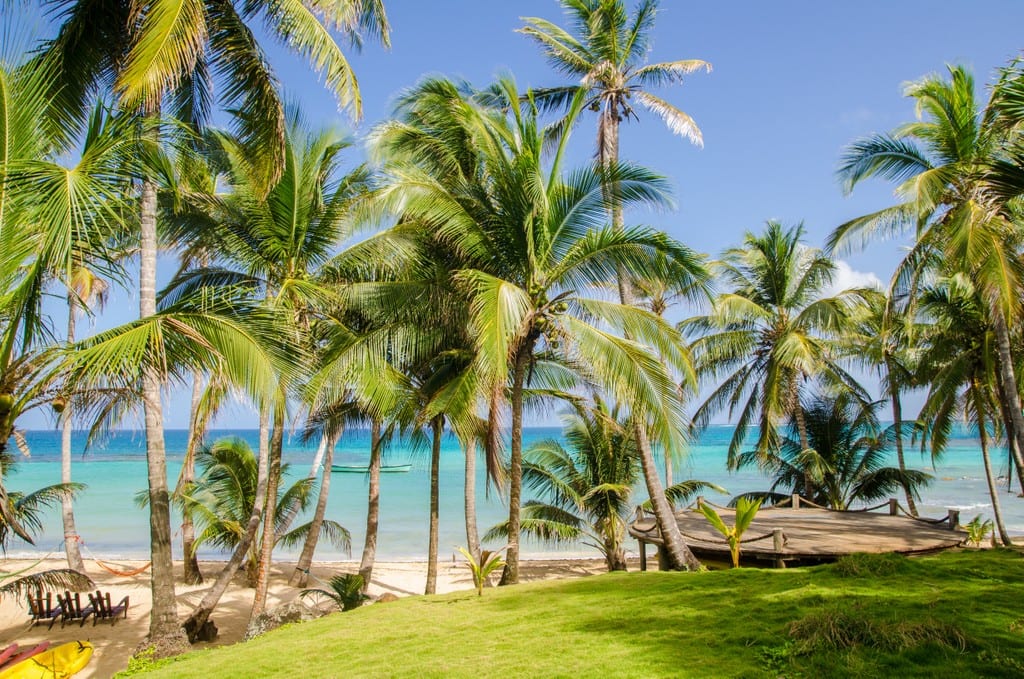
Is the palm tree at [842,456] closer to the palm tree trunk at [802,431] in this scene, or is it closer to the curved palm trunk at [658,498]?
the palm tree trunk at [802,431]

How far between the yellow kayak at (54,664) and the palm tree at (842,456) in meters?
15.6

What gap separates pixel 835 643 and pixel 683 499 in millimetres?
12384

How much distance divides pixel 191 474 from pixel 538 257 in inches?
398

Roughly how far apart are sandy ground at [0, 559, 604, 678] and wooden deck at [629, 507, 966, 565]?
6.49 m

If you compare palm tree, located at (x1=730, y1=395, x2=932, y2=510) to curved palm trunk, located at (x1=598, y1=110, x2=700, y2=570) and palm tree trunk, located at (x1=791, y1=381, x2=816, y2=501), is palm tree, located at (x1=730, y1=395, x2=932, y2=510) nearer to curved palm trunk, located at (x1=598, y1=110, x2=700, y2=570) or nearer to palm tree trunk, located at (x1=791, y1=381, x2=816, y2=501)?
palm tree trunk, located at (x1=791, y1=381, x2=816, y2=501)

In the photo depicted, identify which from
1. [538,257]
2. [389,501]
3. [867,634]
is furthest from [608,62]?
[389,501]

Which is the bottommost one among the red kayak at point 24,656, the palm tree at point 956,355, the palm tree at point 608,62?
the red kayak at point 24,656

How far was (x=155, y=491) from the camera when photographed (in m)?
9.03

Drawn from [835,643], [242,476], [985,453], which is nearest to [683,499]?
[985,453]

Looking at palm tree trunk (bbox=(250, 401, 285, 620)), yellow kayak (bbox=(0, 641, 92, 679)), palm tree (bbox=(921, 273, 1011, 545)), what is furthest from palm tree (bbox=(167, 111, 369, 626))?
palm tree (bbox=(921, 273, 1011, 545))

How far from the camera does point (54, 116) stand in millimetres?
7309

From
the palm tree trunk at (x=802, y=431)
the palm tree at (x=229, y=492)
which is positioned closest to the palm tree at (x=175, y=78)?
the palm tree at (x=229, y=492)

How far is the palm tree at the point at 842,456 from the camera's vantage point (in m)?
18.2

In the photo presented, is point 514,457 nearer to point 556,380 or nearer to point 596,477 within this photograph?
point 556,380
